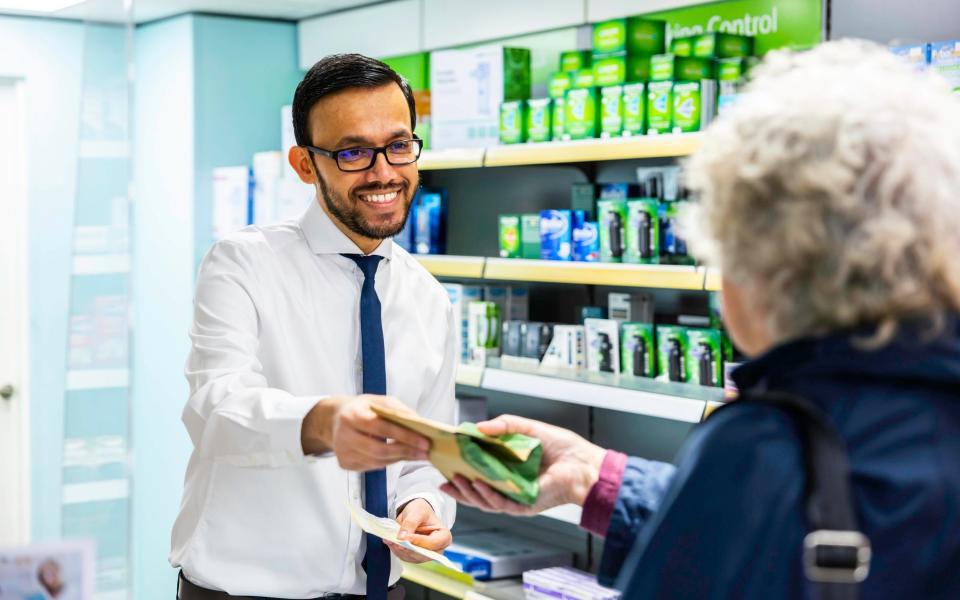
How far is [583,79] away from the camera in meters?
3.94

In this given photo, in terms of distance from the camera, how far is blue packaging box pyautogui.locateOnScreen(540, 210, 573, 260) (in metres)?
4.03

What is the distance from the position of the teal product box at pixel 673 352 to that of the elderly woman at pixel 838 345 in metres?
2.60

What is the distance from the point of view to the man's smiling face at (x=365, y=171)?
241 centimetres

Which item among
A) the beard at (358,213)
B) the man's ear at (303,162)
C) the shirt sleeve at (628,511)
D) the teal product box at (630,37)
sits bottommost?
the shirt sleeve at (628,511)

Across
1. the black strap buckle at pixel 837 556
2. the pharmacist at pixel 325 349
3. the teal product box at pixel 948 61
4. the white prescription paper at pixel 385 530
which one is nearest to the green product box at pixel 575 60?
the teal product box at pixel 948 61

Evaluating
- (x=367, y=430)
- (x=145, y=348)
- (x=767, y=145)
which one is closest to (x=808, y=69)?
(x=767, y=145)

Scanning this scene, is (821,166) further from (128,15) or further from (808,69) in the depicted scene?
(128,15)

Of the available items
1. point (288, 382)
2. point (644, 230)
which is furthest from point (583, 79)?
Result: point (288, 382)

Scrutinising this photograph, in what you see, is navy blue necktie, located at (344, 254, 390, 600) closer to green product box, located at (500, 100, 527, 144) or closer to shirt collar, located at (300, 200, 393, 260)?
shirt collar, located at (300, 200, 393, 260)

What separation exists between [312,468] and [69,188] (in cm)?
73

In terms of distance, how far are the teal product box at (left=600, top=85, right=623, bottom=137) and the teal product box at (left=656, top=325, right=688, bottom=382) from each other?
67 centimetres

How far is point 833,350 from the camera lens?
109 centimetres

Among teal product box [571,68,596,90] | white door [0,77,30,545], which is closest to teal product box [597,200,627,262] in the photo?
teal product box [571,68,596,90]

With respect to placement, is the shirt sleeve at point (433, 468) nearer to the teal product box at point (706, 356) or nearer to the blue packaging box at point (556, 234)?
the teal product box at point (706, 356)
